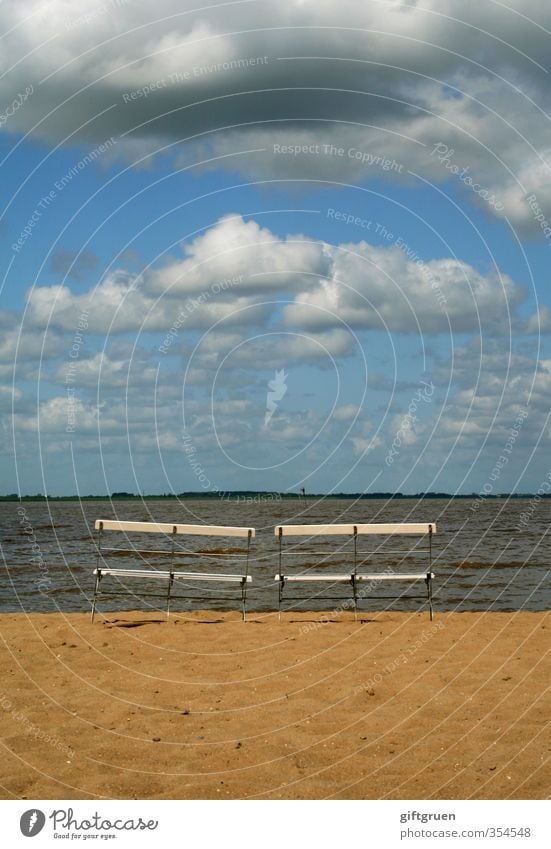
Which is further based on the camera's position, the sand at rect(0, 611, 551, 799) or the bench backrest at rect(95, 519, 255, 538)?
the bench backrest at rect(95, 519, 255, 538)

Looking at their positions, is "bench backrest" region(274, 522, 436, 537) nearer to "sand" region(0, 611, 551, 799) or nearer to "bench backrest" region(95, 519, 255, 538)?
"bench backrest" region(95, 519, 255, 538)

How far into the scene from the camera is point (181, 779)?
6961 mm

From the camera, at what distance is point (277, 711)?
858cm

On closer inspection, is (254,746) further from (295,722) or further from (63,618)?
(63,618)

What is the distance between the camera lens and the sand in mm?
6863

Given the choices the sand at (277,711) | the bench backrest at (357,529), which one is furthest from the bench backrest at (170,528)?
the sand at (277,711)

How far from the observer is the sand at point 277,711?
6863 mm

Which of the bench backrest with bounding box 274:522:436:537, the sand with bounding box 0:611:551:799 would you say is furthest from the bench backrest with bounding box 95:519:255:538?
the sand with bounding box 0:611:551:799

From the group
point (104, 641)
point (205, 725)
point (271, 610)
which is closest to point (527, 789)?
point (205, 725)

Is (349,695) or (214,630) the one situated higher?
(214,630)

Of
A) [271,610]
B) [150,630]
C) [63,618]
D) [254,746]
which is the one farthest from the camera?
[271,610]


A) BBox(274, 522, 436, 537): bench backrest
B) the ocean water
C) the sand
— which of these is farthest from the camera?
the ocean water

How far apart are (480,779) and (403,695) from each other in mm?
2149

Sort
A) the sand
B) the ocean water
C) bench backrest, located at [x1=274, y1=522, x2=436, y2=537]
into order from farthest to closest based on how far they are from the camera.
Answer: the ocean water, bench backrest, located at [x1=274, y1=522, x2=436, y2=537], the sand
